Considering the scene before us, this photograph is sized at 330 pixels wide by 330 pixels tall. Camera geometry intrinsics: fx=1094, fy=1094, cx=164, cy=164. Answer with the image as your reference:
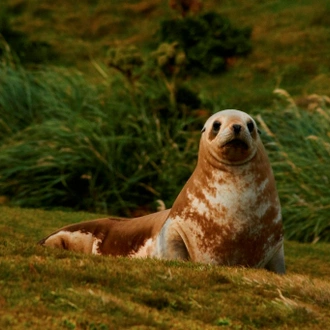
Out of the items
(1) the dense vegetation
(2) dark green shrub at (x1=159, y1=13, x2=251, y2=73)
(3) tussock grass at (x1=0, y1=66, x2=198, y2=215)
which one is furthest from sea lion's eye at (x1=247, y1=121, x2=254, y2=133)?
(2) dark green shrub at (x1=159, y1=13, x2=251, y2=73)

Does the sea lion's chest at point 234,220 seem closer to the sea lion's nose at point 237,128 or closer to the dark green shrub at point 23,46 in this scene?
the sea lion's nose at point 237,128

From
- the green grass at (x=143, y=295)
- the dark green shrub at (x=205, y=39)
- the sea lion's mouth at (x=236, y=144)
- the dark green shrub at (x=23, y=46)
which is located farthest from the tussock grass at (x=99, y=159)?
the green grass at (x=143, y=295)

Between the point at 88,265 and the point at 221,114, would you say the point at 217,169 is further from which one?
the point at 88,265

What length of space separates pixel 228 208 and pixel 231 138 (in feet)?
1.62

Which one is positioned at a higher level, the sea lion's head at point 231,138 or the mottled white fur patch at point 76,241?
the sea lion's head at point 231,138

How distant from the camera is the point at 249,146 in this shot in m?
7.71

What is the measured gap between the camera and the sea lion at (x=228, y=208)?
7691 millimetres

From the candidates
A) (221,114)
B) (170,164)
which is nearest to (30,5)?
(170,164)

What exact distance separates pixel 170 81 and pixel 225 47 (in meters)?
5.45

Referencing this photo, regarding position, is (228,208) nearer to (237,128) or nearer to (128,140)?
(237,128)

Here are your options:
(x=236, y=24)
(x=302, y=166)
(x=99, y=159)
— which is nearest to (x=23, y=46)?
(x=236, y=24)

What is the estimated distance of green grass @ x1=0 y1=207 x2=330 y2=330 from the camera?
561 cm

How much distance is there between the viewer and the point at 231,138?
7.68 metres

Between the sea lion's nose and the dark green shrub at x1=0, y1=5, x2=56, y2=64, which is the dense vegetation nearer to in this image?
the dark green shrub at x1=0, y1=5, x2=56, y2=64
